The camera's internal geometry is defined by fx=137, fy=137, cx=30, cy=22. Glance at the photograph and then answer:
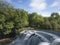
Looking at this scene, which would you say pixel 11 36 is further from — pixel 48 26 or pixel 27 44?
pixel 48 26

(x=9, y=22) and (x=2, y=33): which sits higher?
(x=9, y=22)

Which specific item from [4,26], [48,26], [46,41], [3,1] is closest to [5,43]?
[4,26]

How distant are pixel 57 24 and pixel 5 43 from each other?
18.9m

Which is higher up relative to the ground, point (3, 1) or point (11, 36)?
point (3, 1)

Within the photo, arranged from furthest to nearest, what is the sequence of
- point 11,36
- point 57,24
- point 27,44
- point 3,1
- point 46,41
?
1. point 57,24
2. point 3,1
3. point 11,36
4. point 27,44
5. point 46,41

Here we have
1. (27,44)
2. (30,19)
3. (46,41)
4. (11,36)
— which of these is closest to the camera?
(46,41)

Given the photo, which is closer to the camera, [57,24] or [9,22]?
[9,22]

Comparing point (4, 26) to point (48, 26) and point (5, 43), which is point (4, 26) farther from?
point (48, 26)

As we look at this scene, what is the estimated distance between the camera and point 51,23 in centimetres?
3212

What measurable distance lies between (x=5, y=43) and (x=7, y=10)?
5179mm

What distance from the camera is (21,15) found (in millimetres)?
19125

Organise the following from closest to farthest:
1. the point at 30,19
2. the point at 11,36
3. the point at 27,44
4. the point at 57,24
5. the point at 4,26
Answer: the point at 27,44
the point at 4,26
the point at 11,36
the point at 57,24
the point at 30,19

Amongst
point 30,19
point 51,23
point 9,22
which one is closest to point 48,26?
point 51,23

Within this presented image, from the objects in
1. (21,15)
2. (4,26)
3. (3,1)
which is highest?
(3,1)
